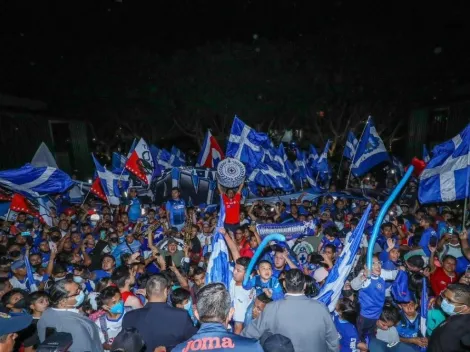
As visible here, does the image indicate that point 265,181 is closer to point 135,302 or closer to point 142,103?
point 135,302

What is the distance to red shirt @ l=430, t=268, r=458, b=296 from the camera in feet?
18.2

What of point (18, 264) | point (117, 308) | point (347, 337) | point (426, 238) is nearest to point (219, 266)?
point (117, 308)

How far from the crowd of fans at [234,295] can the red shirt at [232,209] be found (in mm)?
24

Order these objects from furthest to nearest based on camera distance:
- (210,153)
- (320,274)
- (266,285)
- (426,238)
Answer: (210,153)
(426,238)
(320,274)
(266,285)

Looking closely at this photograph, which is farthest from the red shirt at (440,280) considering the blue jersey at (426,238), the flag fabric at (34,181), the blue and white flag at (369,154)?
the flag fabric at (34,181)

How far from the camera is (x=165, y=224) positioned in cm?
1030

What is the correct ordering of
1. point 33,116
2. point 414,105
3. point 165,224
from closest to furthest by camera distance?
point 165,224 → point 33,116 → point 414,105

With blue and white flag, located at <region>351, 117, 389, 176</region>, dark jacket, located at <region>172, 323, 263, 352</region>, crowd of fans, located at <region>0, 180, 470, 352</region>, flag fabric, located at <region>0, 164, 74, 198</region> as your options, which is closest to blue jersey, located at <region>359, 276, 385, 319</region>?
crowd of fans, located at <region>0, 180, 470, 352</region>

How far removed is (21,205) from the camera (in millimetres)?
10219

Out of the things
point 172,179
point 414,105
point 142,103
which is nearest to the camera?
point 172,179

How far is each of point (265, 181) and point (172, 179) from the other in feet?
10.6

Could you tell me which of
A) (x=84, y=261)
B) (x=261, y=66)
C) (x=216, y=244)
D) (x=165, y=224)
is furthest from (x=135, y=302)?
(x=261, y=66)

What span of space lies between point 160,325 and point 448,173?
5.41 metres

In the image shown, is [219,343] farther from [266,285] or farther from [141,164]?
[141,164]
